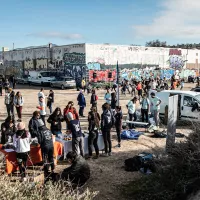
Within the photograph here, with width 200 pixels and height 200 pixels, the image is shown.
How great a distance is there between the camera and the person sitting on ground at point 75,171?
6.79 m

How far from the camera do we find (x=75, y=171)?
684 cm

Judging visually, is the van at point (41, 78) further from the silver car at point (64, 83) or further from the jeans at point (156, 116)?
the jeans at point (156, 116)

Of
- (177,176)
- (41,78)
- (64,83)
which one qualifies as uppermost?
(41,78)

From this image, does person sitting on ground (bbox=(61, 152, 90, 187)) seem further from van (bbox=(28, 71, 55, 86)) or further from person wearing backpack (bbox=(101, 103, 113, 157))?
van (bbox=(28, 71, 55, 86))

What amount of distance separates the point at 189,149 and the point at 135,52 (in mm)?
33596

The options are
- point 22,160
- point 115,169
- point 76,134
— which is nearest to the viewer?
point 22,160

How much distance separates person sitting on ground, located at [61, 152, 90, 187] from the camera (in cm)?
679

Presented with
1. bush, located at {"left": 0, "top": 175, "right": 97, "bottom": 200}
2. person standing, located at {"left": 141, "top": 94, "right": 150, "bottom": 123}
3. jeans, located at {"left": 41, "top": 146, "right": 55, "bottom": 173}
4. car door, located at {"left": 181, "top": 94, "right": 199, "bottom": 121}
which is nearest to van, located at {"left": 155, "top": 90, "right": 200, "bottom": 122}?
car door, located at {"left": 181, "top": 94, "right": 199, "bottom": 121}

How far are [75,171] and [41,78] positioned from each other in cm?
2885

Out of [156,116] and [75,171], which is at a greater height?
[156,116]

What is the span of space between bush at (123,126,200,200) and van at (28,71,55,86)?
27.8 metres

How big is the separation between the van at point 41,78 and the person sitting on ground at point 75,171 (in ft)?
88.8

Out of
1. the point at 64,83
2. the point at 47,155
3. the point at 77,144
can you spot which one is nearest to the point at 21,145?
the point at 47,155

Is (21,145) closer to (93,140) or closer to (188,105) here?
(93,140)
